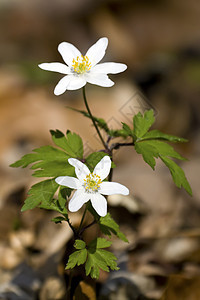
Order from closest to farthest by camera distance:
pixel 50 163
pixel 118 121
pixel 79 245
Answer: pixel 79 245 → pixel 50 163 → pixel 118 121

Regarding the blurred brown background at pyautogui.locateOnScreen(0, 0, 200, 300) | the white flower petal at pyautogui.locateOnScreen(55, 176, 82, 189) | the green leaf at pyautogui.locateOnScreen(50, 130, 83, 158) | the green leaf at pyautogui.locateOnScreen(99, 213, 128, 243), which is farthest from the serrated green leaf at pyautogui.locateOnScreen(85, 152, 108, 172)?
the blurred brown background at pyautogui.locateOnScreen(0, 0, 200, 300)

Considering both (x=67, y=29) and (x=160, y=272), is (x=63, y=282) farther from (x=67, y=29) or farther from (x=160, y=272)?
(x=67, y=29)

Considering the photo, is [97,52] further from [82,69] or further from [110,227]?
[110,227]

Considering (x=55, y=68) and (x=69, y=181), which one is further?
(x=55, y=68)

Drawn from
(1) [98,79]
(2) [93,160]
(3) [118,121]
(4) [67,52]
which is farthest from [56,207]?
(3) [118,121]

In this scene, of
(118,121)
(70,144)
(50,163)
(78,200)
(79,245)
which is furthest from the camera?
(118,121)

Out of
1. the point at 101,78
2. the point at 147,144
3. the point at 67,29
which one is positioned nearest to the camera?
the point at 101,78

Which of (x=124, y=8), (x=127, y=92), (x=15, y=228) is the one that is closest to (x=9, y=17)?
(x=124, y=8)
